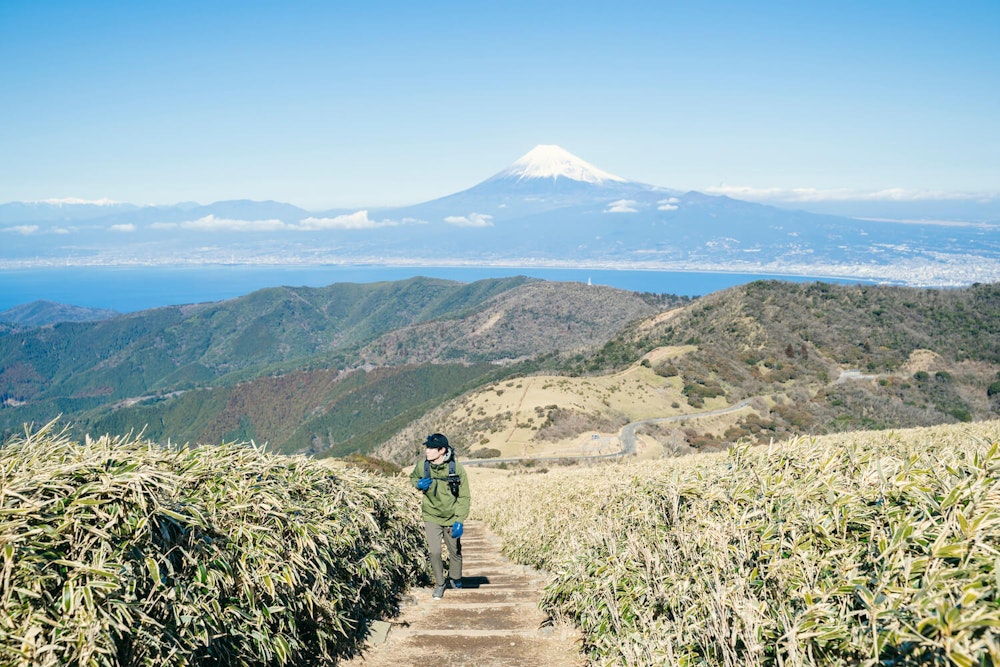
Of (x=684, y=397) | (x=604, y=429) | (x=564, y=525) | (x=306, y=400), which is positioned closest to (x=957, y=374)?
(x=684, y=397)

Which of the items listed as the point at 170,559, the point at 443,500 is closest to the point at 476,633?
the point at 443,500

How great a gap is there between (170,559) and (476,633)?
301 centimetres

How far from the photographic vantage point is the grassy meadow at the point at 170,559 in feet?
9.90

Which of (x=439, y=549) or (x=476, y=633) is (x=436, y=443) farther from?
(x=476, y=633)

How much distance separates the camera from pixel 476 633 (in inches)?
226

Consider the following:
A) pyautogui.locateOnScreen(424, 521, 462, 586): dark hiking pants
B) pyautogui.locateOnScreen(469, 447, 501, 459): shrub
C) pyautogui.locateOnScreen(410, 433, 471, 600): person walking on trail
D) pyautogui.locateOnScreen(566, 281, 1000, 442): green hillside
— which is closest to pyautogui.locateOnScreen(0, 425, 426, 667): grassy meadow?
pyautogui.locateOnScreen(424, 521, 462, 586): dark hiking pants

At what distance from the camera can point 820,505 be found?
3719 mm

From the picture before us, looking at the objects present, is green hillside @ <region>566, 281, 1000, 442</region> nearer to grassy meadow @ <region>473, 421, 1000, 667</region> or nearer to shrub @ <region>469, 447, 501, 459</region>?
shrub @ <region>469, 447, 501, 459</region>

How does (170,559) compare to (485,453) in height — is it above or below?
above

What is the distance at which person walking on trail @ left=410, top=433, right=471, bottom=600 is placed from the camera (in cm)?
788

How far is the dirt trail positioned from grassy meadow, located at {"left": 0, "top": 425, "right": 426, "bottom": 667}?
1.23ft

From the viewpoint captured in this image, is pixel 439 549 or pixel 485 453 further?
pixel 485 453

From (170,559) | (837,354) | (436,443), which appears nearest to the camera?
(170,559)

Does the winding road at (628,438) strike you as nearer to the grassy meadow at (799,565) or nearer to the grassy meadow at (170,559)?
the grassy meadow at (799,565)
